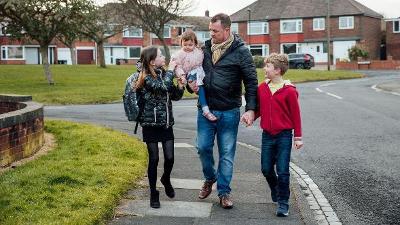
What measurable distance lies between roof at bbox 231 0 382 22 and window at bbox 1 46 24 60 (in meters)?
28.0

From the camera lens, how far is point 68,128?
13344 millimetres

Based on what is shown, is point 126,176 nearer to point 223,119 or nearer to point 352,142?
point 223,119

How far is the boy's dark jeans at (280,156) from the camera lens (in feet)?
21.5

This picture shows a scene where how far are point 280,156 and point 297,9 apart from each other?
70.5m

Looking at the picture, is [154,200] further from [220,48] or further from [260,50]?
[260,50]

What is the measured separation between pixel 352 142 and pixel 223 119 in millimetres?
5802

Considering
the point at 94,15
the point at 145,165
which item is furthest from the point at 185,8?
the point at 145,165

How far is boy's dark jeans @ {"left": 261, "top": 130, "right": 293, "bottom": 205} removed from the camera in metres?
6.55

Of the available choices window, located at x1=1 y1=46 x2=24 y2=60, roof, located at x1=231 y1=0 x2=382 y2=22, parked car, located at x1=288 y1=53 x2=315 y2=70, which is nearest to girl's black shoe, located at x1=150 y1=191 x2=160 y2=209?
parked car, located at x1=288 y1=53 x2=315 y2=70

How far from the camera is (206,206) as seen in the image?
6.85 meters

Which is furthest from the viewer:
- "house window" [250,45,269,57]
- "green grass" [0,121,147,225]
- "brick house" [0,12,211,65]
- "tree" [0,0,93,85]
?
"brick house" [0,12,211,65]

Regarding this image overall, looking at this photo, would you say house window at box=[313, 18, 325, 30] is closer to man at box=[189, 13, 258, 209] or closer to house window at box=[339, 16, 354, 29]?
house window at box=[339, 16, 354, 29]

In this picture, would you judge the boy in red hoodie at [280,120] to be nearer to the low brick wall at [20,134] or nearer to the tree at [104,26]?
the low brick wall at [20,134]

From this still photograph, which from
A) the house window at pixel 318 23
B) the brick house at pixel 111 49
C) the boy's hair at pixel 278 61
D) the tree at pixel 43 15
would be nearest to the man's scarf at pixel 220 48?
the boy's hair at pixel 278 61
